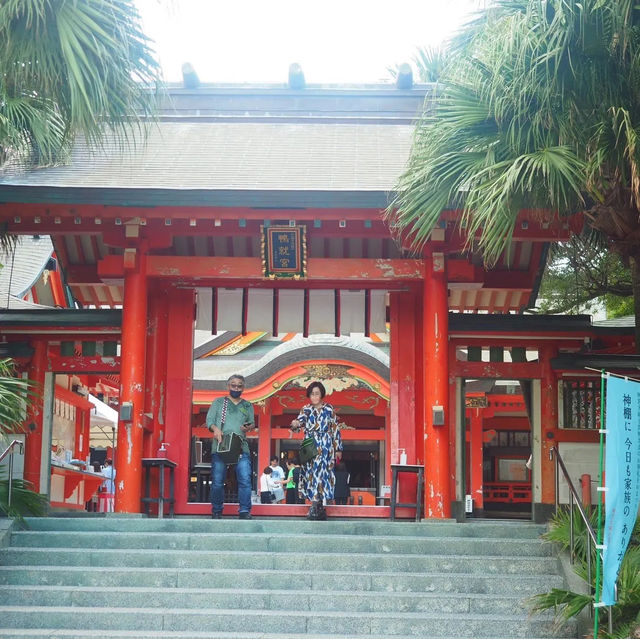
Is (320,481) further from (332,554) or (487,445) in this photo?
(487,445)

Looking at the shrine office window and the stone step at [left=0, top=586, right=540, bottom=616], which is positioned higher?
the shrine office window

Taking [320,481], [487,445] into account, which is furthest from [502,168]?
[487,445]

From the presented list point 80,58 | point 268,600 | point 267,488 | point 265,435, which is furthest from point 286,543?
point 265,435

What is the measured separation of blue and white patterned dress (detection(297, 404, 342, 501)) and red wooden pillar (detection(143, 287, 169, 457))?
219 centimetres

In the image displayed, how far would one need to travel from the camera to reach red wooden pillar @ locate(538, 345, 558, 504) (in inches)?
503

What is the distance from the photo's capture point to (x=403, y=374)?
13273 mm

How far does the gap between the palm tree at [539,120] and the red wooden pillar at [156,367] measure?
456 cm

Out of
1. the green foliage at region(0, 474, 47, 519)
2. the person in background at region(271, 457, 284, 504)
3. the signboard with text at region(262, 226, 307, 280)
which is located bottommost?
the green foliage at region(0, 474, 47, 519)

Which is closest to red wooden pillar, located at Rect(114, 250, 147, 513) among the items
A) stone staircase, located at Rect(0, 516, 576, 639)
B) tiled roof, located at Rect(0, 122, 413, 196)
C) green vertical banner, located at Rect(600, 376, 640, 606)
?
tiled roof, located at Rect(0, 122, 413, 196)

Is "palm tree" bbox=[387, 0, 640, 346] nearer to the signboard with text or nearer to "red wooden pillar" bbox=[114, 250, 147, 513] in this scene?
the signboard with text

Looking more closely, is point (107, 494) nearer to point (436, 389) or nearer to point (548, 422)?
point (548, 422)

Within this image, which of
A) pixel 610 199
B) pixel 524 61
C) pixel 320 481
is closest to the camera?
pixel 524 61

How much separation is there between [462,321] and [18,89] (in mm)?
6378

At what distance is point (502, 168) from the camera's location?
9125mm
